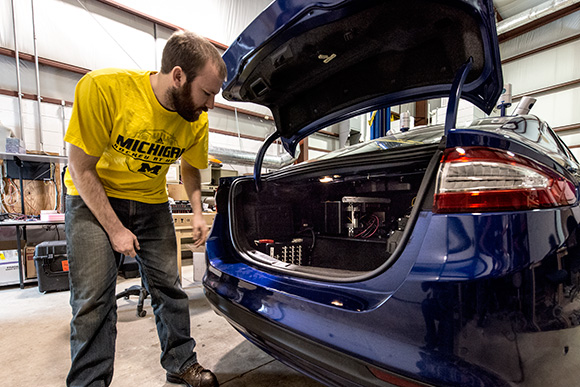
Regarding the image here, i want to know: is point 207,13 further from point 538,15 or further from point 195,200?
point 538,15

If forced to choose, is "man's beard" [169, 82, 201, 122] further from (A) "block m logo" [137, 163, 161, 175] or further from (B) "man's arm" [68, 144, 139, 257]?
(B) "man's arm" [68, 144, 139, 257]

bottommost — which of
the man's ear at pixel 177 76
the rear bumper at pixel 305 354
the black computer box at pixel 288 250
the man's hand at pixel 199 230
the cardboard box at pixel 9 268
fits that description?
the cardboard box at pixel 9 268

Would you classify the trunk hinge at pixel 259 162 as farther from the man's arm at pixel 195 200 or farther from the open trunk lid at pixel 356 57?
the man's arm at pixel 195 200

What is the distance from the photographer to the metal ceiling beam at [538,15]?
5758 millimetres

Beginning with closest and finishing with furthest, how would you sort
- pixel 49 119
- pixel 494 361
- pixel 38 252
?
1. pixel 494 361
2. pixel 38 252
3. pixel 49 119

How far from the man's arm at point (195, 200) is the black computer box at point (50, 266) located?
221 cm

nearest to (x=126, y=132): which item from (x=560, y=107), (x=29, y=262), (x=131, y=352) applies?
(x=131, y=352)

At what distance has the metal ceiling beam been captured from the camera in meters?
5.76

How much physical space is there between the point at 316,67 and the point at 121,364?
1.68 meters

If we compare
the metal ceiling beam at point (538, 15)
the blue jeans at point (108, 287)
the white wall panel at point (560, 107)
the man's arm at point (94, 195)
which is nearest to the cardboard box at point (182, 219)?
the blue jeans at point (108, 287)

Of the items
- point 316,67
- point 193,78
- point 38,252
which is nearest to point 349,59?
point 316,67

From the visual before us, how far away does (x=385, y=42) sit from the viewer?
980 mm

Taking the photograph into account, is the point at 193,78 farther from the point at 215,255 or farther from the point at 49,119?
the point at 49,119

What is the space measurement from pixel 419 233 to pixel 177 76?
96 centimetres
